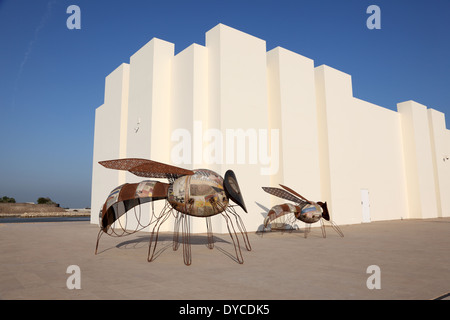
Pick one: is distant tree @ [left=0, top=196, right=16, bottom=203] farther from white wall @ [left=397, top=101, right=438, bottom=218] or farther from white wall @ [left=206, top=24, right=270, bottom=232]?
white wall @ [left=397, top=101, right=438, bottom=218]

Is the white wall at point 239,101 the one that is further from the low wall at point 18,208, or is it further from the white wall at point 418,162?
the low wall at point 18,208

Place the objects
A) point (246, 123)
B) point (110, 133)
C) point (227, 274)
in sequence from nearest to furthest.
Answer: point (227, 274) → point (246, 123) → point (110, 133)

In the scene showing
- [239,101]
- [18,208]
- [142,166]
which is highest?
[239,101]

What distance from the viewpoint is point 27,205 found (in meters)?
55.1

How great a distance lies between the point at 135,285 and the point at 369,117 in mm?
26219

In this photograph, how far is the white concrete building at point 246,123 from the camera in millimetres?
16312

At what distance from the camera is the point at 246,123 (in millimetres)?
16844

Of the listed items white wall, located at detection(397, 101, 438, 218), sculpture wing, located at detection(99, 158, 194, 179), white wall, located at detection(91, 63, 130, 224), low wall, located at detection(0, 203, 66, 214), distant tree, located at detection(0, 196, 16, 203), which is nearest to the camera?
sculpture wing, located at detection(99, 158, 194, 179)

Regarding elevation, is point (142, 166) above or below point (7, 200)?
below

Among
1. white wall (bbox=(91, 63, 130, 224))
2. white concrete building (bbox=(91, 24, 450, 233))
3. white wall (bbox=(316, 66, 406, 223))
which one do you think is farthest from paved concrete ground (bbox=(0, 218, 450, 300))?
white wall (bbox=(316, 66, 406, 223))

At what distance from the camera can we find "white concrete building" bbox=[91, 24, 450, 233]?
16312 millimetres

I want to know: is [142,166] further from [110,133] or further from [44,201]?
[44,201]

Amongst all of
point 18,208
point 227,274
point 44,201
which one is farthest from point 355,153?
point 44,201
